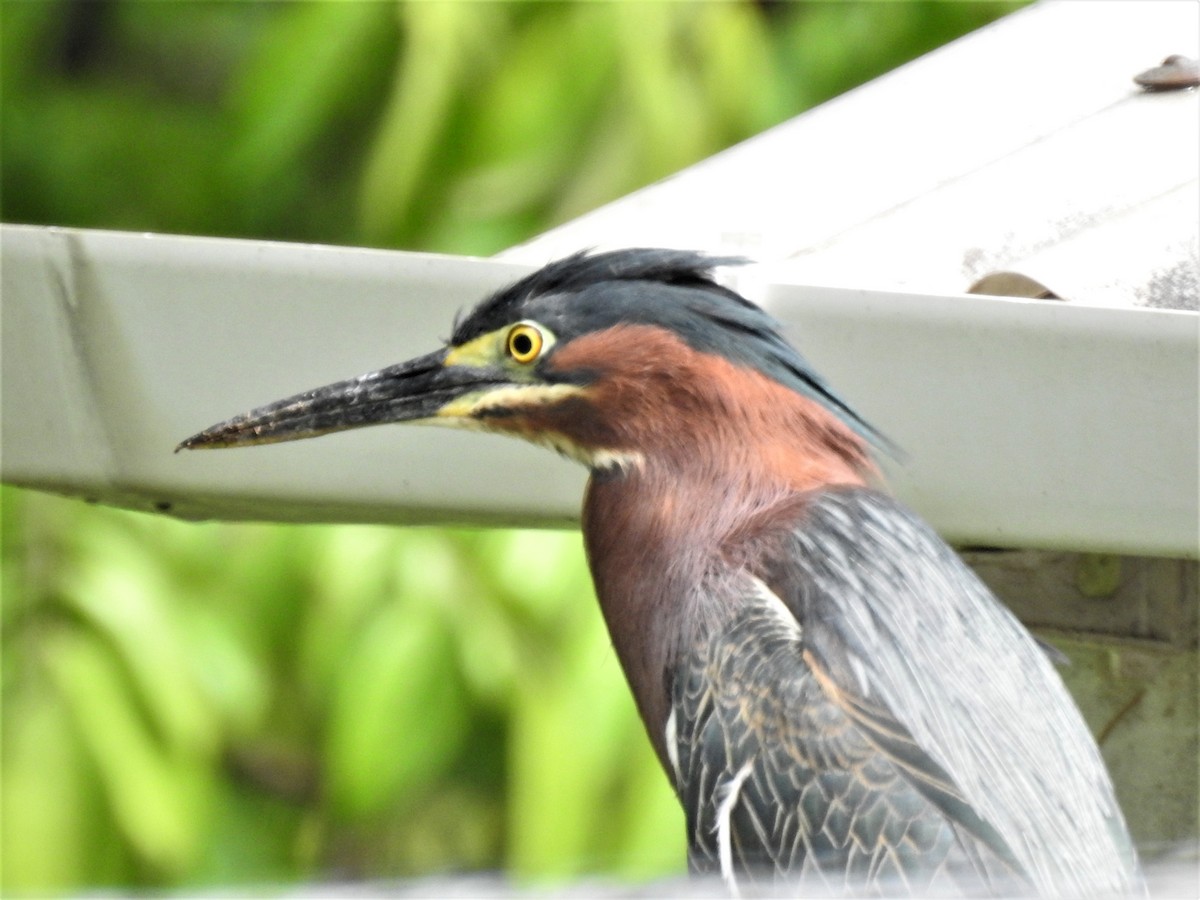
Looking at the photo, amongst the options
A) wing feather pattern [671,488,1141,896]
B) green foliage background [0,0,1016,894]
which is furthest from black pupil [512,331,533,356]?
green foliage background [0,0,1016,894]

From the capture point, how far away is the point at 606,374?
3.55 feet

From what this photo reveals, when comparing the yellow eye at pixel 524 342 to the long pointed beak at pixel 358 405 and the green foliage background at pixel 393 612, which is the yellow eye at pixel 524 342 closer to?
the long pointed beak at pixel 358 405

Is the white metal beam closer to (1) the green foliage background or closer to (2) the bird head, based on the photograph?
(2) the bird head

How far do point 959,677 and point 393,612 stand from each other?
1.54m

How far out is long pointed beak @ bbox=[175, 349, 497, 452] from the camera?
99cm

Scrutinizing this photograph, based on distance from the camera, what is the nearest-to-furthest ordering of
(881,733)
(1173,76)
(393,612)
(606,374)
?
(881,733)
(606,374)
(1173,76)
(393,612)

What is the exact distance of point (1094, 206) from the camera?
1199 millimetres

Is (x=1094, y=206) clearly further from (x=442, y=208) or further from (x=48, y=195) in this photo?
(x=48, y=195)

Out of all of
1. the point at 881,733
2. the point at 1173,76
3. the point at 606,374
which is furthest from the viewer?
the point at 1173,76

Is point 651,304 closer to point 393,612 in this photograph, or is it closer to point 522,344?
point 522,344

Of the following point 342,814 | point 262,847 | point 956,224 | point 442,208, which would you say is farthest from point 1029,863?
point 442,208

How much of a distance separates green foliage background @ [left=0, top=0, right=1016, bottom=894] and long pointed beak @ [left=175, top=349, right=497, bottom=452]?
0.97m

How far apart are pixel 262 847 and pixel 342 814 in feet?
1.01

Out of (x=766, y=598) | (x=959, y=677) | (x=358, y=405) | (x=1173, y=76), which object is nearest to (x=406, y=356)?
(x=358, y=405)
